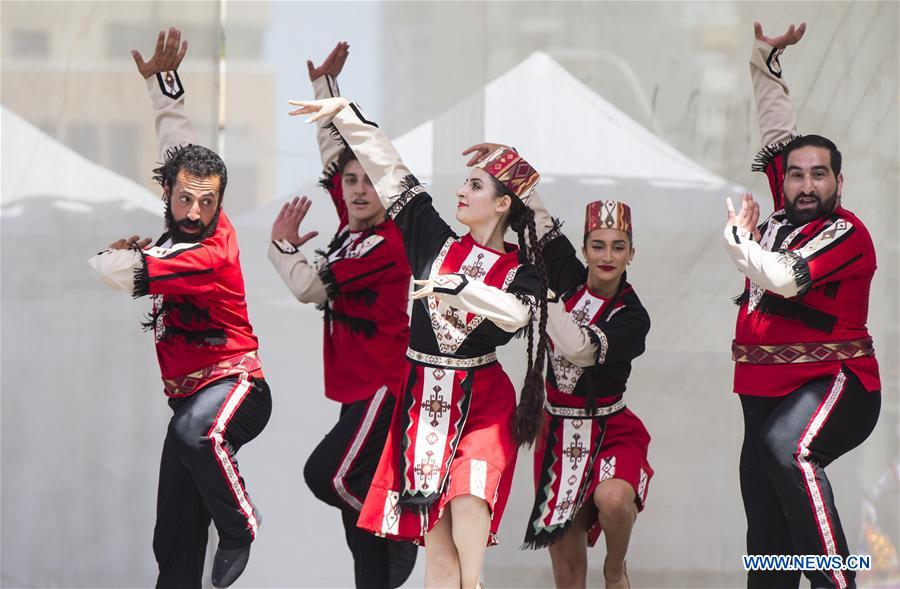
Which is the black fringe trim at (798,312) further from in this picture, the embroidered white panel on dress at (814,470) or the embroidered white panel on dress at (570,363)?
the embroidered white panel on dress at (570,363)

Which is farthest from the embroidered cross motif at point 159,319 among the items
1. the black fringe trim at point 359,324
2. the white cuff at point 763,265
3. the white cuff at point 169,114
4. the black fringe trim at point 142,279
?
the white cuff at point 763,265

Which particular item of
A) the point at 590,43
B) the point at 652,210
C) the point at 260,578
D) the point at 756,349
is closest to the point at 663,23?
the point at 590,43

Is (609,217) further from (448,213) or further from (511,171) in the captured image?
(448,213)

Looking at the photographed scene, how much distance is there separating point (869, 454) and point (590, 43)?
2457 mm

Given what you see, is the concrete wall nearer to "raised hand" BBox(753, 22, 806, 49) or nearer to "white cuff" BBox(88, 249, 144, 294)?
"raised hand" BBox(753, 22, 806, 49)

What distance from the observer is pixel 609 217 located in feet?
16.6

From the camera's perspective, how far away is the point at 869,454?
6145mm

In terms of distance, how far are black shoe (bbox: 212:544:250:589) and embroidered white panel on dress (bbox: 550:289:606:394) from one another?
141 cm

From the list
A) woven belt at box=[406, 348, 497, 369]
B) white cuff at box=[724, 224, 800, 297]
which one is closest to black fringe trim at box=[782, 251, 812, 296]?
white cuff at box=[724, 224, 800, 297]

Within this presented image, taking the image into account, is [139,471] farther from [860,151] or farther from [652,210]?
[860,151]

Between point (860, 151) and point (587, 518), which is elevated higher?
point (860, 151)

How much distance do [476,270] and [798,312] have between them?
1.18 metres

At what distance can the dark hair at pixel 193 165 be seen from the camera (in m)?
4.64

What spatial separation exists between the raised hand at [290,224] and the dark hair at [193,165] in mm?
649
